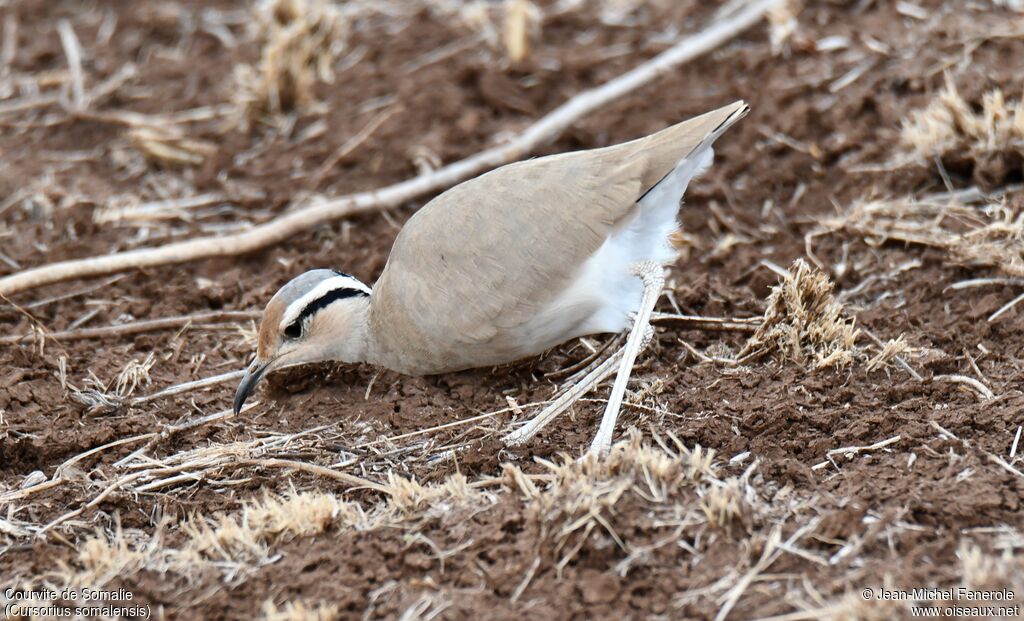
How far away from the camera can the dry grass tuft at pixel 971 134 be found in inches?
235

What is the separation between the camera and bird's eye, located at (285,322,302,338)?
518cm

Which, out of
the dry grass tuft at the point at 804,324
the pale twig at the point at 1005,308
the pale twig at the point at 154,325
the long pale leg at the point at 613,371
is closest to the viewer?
the long pale leg at the point at 613,371

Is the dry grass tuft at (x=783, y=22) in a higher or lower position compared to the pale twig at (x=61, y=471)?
higher

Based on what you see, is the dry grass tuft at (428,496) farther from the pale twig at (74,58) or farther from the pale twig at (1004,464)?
the pale twig at (74,58)

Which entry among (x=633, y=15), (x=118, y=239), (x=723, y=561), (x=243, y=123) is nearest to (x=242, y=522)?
(x=723, y=561)

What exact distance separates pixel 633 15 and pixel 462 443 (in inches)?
202

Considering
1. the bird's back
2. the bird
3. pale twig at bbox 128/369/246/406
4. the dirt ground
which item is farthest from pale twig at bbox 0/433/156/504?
the bird's back

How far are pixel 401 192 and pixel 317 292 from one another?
165cm

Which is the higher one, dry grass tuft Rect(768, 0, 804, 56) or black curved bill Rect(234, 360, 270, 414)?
dry grass tuft Rect(768, 0, 804, 56)

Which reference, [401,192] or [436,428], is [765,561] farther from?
[401,192]

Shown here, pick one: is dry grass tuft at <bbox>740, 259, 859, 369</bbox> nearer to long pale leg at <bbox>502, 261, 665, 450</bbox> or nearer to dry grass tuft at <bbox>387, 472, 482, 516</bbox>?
long pale leg at <bbox>502, 261, 665, 450</bbox>

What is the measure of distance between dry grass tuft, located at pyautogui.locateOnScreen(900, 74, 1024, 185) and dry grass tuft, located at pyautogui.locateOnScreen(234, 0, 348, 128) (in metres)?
4.06

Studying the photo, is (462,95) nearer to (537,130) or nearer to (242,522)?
(537,130)

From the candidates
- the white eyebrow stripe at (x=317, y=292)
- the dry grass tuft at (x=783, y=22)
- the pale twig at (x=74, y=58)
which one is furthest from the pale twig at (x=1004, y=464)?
the pale twig at (x=74, y=58)
